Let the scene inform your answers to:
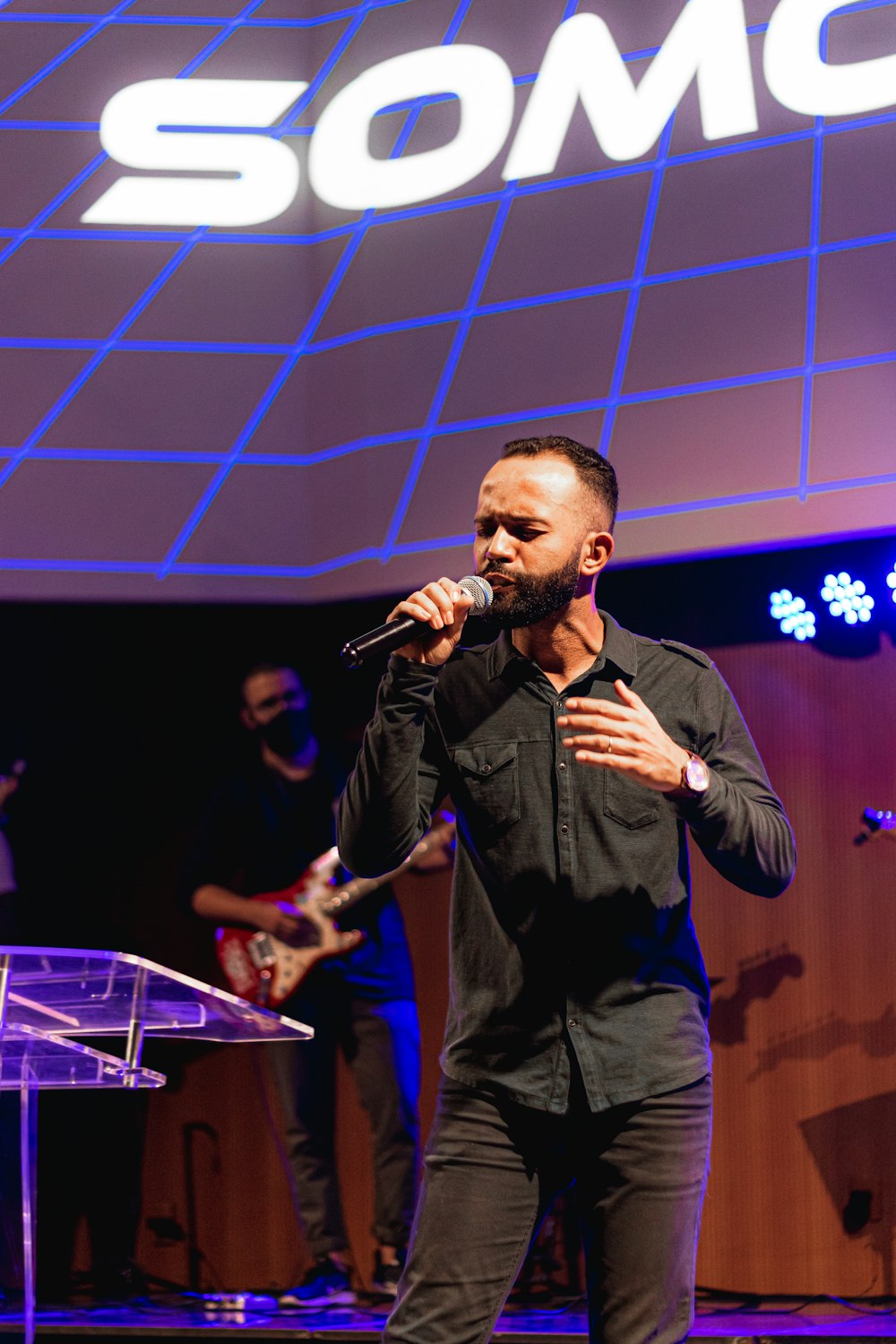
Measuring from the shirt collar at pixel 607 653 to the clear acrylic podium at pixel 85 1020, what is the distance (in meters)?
0.75

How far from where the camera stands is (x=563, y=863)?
2055 mm

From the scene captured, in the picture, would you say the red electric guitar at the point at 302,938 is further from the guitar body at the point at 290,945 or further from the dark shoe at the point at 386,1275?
the dark shoe at the point at 386,1275

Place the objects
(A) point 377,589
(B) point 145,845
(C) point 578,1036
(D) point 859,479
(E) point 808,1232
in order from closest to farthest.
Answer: (C) point 578,1036 → (D) point 859,479 → (E) point 808,1232 → (A) point 377,589 → (B) point 145,845

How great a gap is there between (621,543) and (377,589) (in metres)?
0.95

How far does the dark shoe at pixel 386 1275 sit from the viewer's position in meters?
4.58

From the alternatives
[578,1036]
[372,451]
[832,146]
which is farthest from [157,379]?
[578,1036]

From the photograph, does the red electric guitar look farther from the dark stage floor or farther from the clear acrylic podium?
the clear acrylic podium

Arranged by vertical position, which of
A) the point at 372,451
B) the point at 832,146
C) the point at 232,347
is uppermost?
the point at 832,146

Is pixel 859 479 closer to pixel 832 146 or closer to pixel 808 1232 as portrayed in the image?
pixel 832 146

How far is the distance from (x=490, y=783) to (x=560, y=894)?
0.22 m

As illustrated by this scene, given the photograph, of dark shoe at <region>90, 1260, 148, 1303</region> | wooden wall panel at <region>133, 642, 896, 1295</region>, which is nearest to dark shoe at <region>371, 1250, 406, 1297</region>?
wooden wall panel at <region>133, 642, 896, 1295</region>

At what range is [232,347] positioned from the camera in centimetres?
501

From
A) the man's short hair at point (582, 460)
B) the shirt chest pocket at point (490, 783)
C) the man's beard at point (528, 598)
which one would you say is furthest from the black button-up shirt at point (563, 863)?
the man's short hair at point (582, 460)

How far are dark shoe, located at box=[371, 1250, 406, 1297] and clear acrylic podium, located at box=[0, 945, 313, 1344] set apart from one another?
2270 mm
